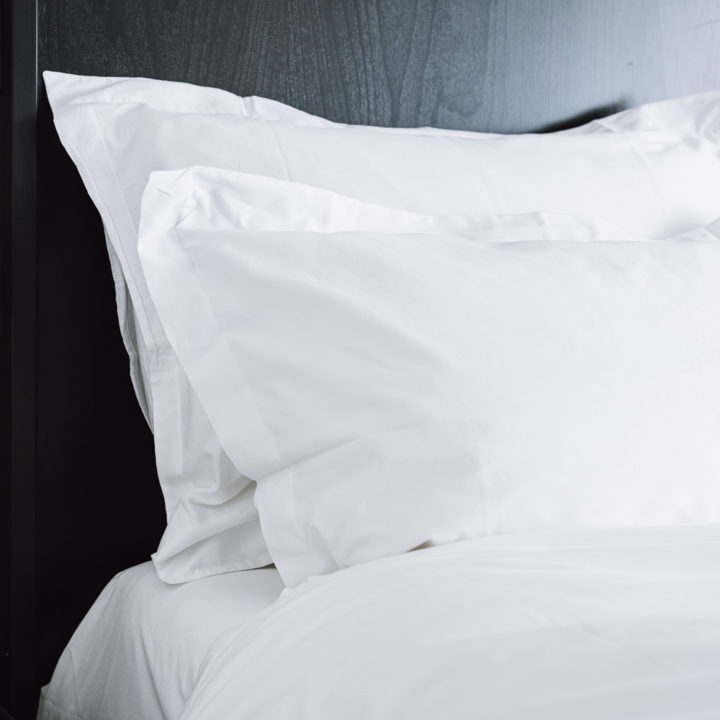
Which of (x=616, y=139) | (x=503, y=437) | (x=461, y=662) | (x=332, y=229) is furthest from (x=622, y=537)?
(x=616, y=139)

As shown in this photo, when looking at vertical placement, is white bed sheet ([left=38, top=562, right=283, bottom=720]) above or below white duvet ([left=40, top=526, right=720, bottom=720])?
below

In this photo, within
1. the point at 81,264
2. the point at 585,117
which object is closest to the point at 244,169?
the point at 81,264

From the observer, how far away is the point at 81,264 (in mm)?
1188

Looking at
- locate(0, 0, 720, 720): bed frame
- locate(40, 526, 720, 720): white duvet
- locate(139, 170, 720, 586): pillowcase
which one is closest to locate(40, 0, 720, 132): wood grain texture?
locate(0, 0, 720, 720): bed frame

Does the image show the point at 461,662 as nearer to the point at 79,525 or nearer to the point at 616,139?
the point at 79,525

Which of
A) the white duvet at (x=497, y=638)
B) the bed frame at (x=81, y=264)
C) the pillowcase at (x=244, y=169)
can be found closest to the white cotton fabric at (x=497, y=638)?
the white duvet at (x=497, y=638)

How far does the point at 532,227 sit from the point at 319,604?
62 centimetres

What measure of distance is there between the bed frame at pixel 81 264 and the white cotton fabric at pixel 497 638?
44 centimetres

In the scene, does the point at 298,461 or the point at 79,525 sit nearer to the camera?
the point at 298,461

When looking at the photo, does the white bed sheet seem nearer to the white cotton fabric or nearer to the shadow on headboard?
the white cotton fabric

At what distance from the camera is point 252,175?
1078 mm

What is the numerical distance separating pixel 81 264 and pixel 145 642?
47 centimetres

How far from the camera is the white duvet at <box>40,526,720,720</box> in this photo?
57cm

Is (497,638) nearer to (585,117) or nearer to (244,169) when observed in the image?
(244,169)
